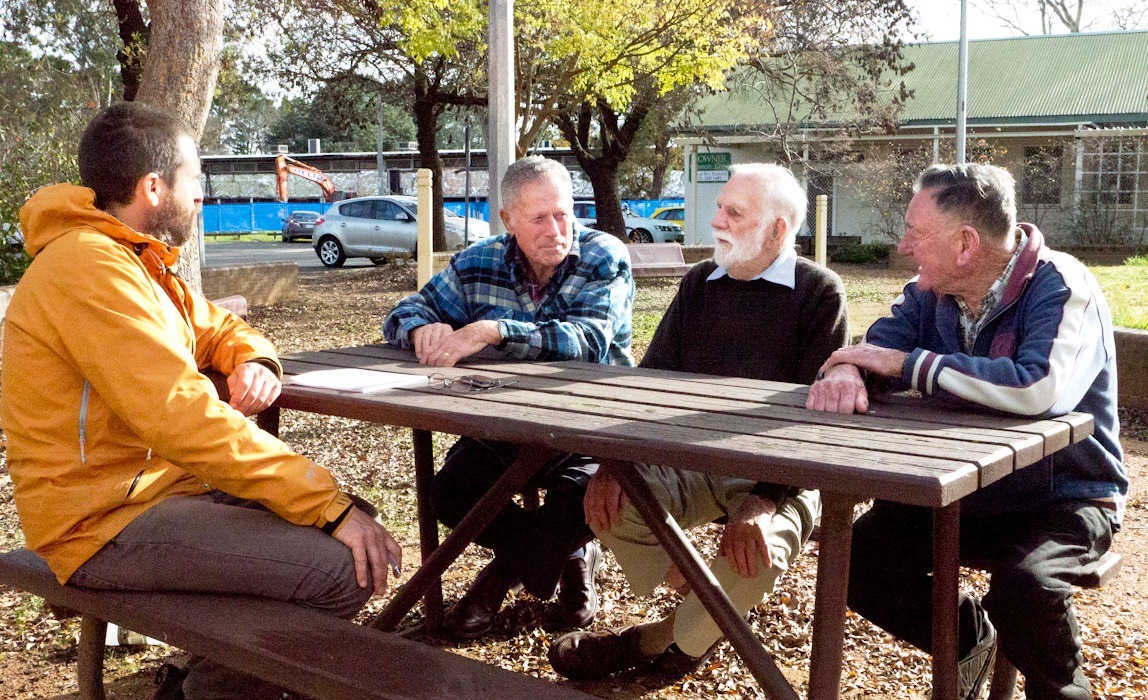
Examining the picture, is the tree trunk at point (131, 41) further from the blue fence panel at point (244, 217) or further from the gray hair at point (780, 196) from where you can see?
the blue fence panel at point (244, 217)

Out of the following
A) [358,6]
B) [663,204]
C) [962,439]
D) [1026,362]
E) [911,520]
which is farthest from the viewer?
[663,204]

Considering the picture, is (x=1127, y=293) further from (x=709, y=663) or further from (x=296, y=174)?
(x=296, y=174)

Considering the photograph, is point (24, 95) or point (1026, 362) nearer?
point (1026, 362)

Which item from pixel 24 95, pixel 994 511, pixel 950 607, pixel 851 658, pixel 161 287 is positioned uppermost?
pixel 24 95

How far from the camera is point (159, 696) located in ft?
8.88

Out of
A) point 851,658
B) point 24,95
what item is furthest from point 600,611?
point 24,95

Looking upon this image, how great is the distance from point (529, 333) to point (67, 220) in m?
1.42

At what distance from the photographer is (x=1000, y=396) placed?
2488mm

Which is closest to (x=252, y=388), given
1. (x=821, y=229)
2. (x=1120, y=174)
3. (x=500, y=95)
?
(x=500, y=95)

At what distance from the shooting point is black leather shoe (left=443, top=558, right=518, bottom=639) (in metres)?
3.55

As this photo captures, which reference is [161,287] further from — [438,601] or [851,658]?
[851,658]

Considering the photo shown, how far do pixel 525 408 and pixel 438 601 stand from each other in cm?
123

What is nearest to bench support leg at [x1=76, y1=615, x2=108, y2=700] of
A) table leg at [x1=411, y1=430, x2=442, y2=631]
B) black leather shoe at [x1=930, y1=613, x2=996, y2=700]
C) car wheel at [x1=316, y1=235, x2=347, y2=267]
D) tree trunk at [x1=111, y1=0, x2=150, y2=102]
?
table leg at [x1=411, y1=430, x2=442, y2=631]

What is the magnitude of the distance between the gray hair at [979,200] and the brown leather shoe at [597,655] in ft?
4.87
